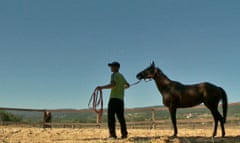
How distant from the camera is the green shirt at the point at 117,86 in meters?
6.48

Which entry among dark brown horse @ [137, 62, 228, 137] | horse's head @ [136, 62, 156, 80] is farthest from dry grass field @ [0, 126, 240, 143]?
horse's head @ [136, 62, 156, 80]

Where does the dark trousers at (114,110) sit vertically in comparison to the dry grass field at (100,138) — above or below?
above

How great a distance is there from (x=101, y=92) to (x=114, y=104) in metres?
0.59

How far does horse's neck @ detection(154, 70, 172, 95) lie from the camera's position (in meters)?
7.41

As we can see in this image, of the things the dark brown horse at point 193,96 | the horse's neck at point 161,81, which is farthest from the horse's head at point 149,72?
the dark brown horse at point 193,96

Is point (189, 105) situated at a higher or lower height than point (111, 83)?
lower

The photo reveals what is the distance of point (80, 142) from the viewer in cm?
629

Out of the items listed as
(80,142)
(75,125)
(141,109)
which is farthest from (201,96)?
(75,125)

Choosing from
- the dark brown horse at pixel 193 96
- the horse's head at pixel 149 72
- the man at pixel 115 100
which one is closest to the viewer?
the man at pixel 115 100

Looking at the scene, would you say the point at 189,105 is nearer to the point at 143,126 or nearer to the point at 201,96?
the point at 201,96

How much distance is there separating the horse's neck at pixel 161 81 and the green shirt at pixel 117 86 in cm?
120

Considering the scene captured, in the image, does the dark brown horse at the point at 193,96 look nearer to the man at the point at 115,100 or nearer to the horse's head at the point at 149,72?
the horse's head at the point at 149,72

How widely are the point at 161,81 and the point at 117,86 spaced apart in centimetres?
141

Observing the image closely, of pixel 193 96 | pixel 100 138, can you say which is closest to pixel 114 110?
pixel 100 138
